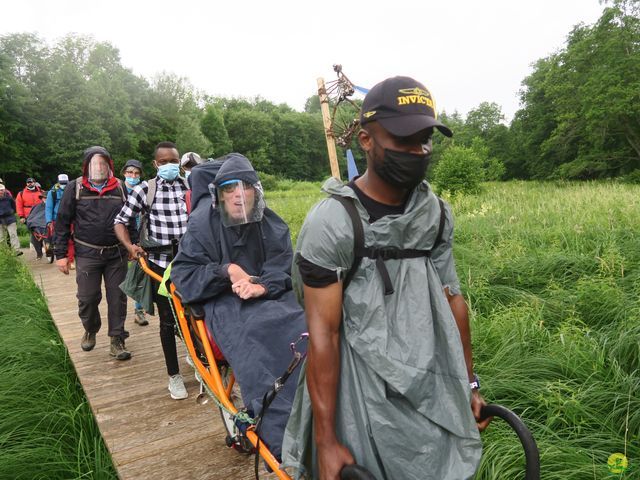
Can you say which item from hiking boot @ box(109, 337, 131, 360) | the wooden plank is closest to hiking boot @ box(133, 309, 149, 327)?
hiking boot @ box(109, 337, 131, 360)

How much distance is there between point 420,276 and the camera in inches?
57.5

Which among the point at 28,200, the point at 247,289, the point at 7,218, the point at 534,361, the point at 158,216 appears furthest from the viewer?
the point at 28,200

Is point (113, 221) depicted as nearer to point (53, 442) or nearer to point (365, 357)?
point (53, 442)

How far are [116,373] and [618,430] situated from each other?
4.22 metres

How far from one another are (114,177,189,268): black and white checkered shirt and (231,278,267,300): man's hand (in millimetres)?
1873

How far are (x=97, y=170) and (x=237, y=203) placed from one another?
250 cm

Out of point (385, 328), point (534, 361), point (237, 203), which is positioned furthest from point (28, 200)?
point (385, 328)

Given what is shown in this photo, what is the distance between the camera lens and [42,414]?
362 cm

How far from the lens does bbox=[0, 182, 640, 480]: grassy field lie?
8.95ft

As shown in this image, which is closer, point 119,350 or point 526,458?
point 526,458

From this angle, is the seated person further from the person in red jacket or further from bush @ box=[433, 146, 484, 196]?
bush @ box=[433, 146, 484, 196]

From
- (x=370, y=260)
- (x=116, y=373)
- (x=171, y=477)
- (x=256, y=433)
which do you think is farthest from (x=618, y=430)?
(x=116, y=373)

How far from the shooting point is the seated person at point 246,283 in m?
2.32

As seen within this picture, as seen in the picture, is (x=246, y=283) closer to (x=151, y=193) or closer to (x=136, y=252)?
(x=136, y=252)
